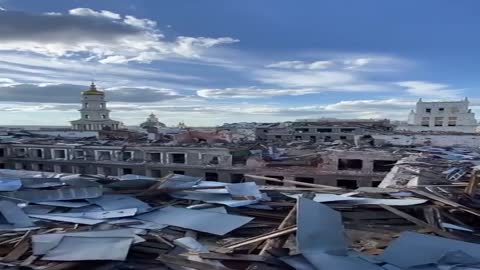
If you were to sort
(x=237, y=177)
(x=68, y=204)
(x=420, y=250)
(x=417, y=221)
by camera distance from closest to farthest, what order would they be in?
(x=420, y=250)
(x=417, y=221)
(x=68, y=204)
(x=237, y=177)

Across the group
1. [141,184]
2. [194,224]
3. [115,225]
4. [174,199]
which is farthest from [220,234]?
[141,184]

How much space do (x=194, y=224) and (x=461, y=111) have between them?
6418 centimetres

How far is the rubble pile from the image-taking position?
3848 millimetres

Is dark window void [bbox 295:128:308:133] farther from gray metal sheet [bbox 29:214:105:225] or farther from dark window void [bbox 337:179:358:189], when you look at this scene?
gray metal sheet [bbox 29:214:105:225]

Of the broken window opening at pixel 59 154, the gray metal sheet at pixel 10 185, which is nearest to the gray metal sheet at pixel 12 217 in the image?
the gray metal sheet at pixel 10 185

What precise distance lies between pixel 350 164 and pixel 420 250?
73.7 feet

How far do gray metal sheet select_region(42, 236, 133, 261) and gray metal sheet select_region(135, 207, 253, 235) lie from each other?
937mm

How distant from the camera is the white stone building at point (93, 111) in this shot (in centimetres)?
6391

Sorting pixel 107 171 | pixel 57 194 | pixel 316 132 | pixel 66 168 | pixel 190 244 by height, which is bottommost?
pixel 107 171

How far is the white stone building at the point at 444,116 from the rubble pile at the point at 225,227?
55.7 m

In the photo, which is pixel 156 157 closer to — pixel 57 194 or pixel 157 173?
pixel 157 173

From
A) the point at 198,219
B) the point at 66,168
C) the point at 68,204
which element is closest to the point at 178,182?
the point at 68,204

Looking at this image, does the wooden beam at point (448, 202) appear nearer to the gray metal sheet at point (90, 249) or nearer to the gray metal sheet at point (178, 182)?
the gray metal sheet at point (178, 182)

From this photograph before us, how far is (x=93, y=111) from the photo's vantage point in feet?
212
